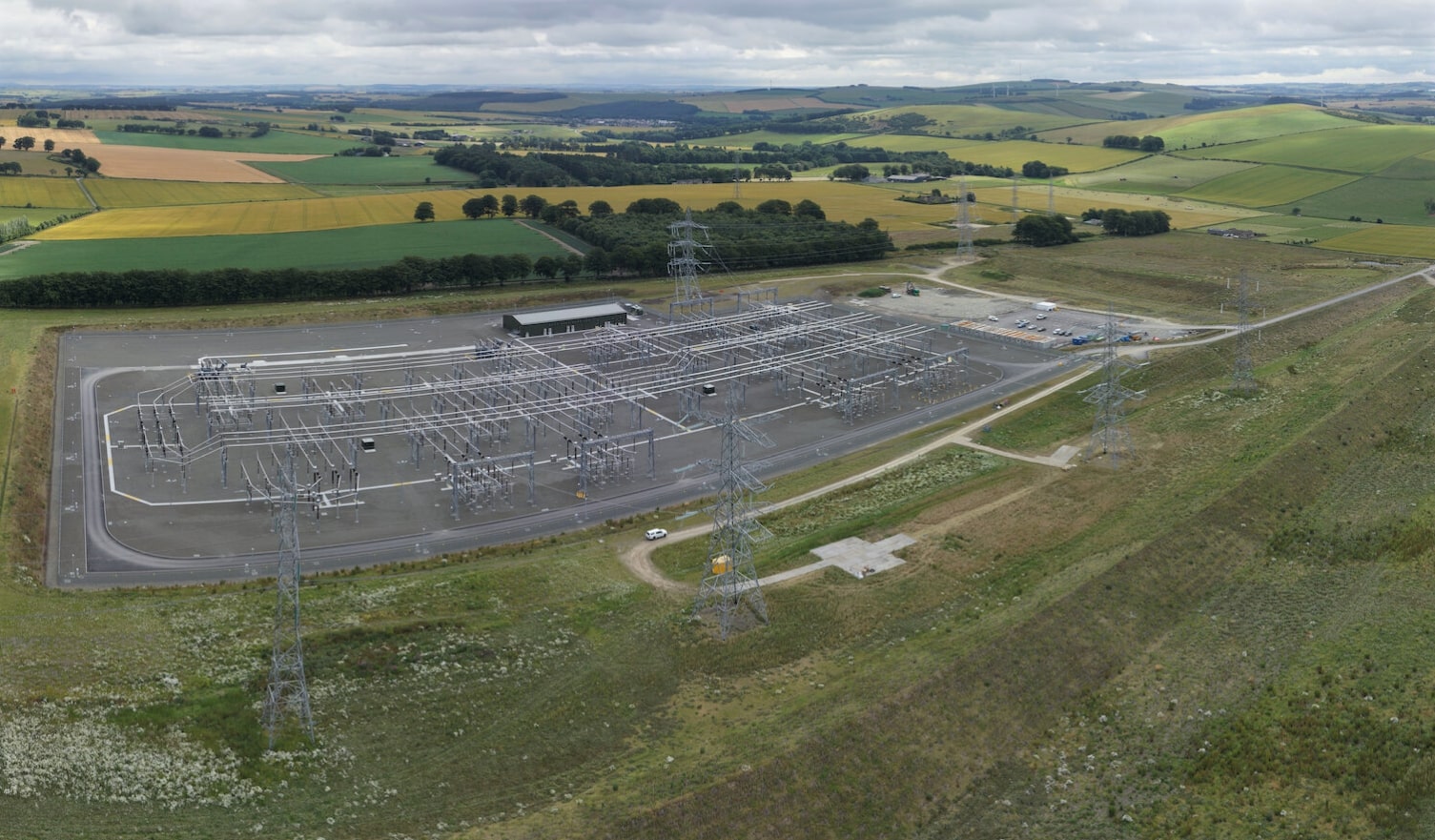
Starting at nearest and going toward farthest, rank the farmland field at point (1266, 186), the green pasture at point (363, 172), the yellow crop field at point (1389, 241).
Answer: the yellow crop field at point (1389, 241) → the farmland field at point (1266, 186) → the green pasture at point (363, 172)

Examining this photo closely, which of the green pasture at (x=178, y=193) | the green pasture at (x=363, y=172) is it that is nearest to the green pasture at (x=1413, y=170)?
the green pasture at (x=363, y=172)

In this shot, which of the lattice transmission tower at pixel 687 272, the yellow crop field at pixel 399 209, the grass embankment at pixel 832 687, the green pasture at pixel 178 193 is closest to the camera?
the grass embankment at pixel 832 687

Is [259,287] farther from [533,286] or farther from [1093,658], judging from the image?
[1093,658]

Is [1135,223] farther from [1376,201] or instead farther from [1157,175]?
[1157,175]

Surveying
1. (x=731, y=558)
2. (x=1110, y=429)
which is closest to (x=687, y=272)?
(x=1110, y=429)

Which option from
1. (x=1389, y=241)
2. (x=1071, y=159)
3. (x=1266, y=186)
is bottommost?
(x=1389, y=241)

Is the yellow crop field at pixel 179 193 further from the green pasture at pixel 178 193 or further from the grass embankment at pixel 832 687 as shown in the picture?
the grass embankment at pixel 832 687

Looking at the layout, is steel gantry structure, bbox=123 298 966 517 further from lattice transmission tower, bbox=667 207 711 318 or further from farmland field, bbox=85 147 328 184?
farmland field, bbox=85 147 328 184
